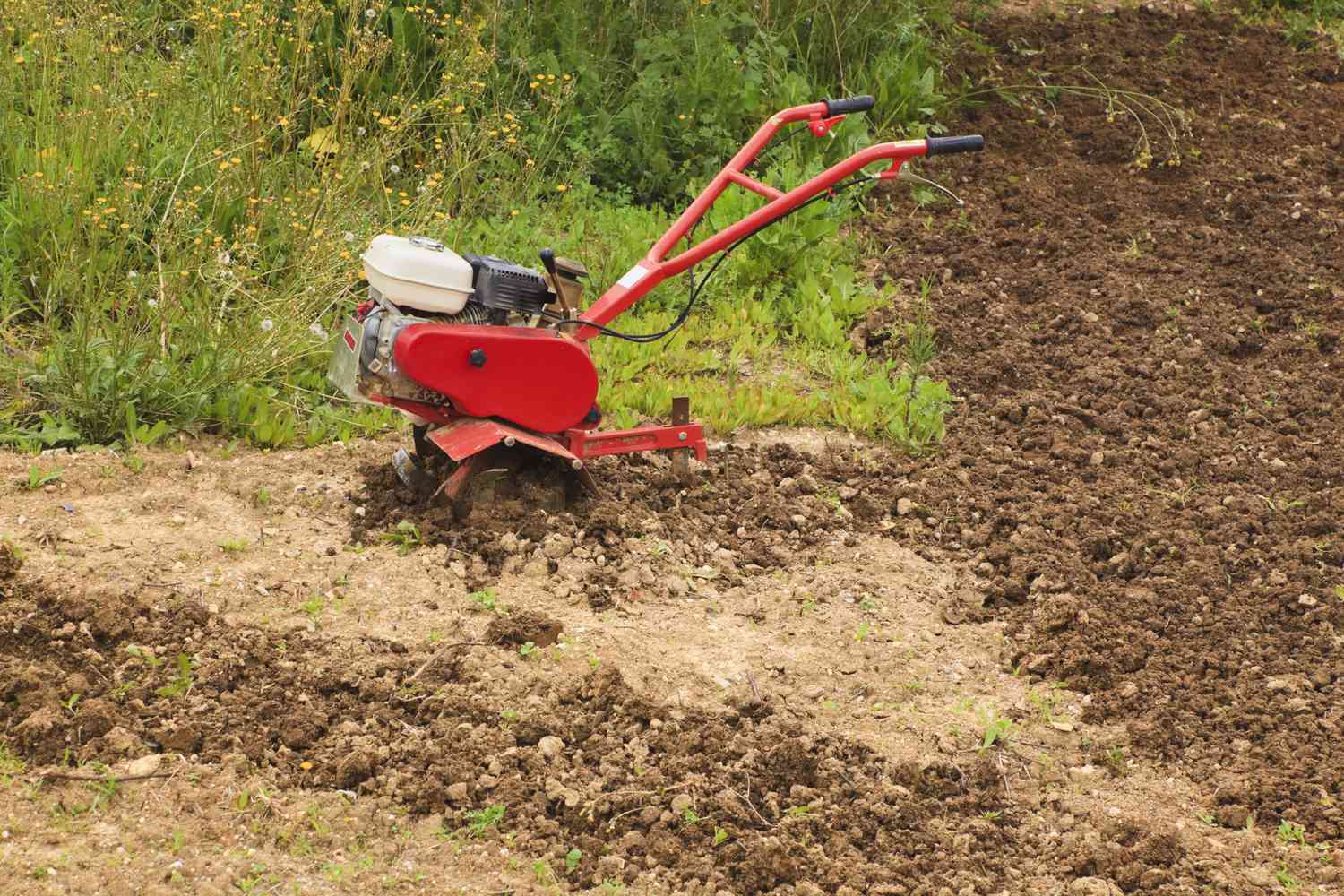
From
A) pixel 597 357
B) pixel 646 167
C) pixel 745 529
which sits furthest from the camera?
pixel 646 167

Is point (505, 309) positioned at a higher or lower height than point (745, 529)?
higher

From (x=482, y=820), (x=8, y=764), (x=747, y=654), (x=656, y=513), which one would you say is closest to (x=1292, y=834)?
(x=747, y=654)

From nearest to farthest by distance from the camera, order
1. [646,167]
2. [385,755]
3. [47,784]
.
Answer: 1. [47,784]
2. [385,755]
3. [646,167]

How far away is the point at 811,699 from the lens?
3.85m

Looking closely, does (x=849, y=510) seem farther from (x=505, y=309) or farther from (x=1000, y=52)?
(x=1000, y=52)

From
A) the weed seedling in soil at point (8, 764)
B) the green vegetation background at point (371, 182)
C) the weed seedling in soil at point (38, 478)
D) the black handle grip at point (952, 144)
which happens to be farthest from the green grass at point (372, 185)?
the weed seedling in soil at point (8, 764)

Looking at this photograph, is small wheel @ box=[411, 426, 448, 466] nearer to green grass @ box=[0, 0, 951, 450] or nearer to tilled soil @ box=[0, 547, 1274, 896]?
green grass @ box=[0, 0, 951, 450]

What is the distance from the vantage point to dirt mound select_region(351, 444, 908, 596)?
4.32m

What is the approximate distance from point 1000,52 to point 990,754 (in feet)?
17.2

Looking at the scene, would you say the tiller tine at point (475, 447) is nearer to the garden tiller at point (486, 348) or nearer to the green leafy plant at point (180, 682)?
the garden tiller at point (486, 348)

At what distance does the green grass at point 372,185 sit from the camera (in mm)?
4883

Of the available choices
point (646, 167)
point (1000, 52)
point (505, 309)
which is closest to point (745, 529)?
point (505, 309)

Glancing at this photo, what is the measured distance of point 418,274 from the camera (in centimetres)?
415

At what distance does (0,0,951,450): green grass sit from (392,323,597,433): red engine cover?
742 millimetres
